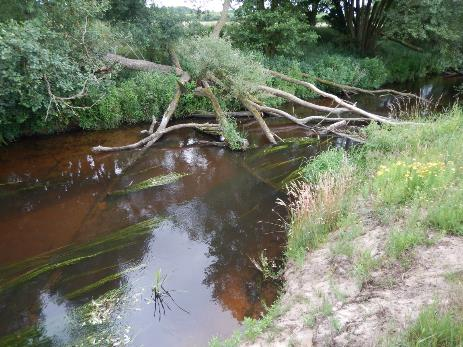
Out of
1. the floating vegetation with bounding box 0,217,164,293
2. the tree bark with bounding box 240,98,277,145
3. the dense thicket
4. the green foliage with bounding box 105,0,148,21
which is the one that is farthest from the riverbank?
the green foliage with bounding box 105,0,148,21

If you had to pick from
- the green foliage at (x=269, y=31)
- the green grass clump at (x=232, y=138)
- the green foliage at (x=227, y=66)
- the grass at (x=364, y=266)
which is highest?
the green foliage at (x=269, y=31)

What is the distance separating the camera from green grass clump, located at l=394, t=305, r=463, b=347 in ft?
11.6

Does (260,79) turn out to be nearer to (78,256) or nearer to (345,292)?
(78,256)

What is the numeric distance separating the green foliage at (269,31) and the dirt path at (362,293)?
13851 millimetres

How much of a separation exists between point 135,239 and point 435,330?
534 centimetres

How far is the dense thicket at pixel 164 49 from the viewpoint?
1045 centimetres

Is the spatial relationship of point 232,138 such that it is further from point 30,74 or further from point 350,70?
point 350,70

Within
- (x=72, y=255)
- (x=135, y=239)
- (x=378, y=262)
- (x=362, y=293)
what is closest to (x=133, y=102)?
(x=135, y=239)

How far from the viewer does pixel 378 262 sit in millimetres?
5109

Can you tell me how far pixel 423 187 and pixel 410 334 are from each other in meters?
3.11

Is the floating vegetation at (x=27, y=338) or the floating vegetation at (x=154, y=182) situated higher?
the floating vegetation at (x=154, y=182)

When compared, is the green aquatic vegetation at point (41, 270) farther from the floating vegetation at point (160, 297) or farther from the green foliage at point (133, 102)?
the green foliage at point (133, 102)

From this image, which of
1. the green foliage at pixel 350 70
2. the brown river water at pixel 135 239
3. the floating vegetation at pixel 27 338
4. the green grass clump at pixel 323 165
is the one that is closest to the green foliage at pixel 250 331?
the brown river water at pixel 135 239

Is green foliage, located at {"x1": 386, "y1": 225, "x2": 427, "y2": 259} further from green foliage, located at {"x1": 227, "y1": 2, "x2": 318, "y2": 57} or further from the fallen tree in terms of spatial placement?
green foliage, located at {"x1": 227, "y1": 2, "x2": 318, "y2": 57}
